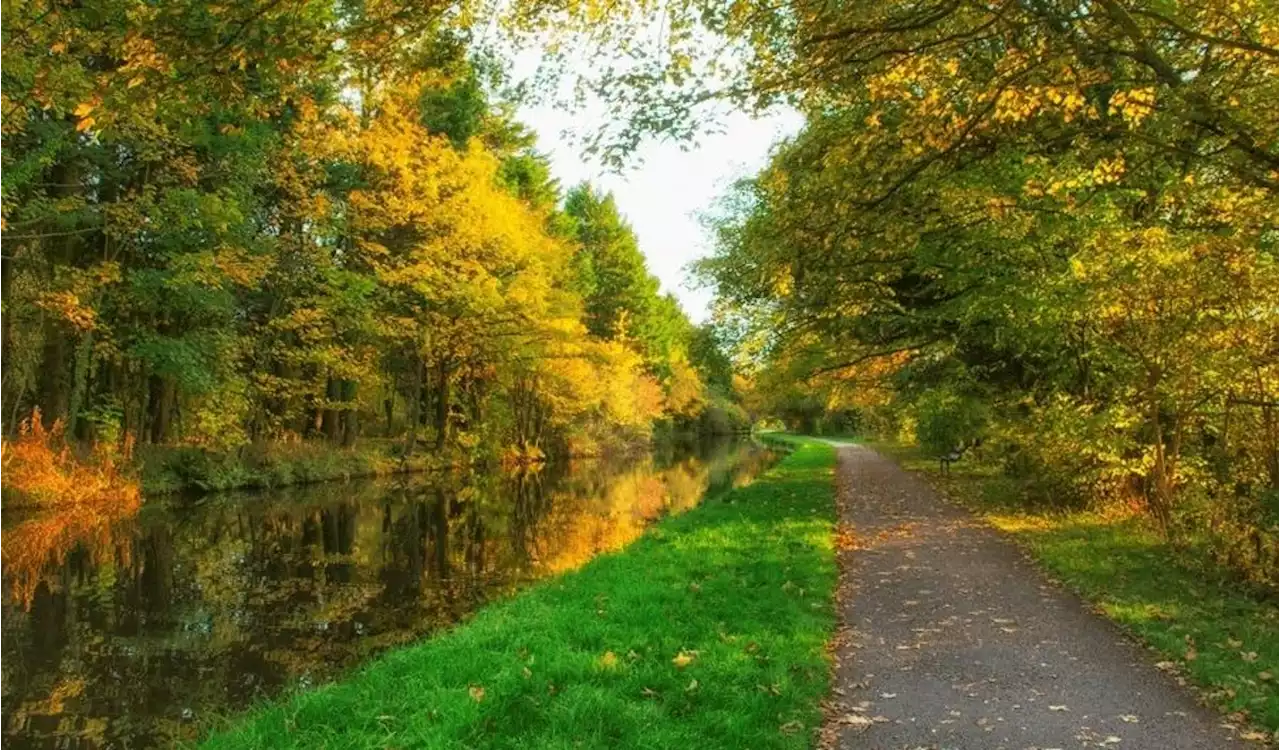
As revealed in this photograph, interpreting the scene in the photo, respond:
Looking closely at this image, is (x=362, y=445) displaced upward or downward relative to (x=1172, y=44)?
downward

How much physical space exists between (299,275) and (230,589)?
601 inches

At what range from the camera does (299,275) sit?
2589 centimetres

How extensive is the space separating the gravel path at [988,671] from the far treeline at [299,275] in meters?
5.23

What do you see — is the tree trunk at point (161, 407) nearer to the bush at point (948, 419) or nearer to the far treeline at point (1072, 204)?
the far treeline at point (1072, 204)

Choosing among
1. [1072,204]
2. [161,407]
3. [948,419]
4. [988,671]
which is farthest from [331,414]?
[988,671]

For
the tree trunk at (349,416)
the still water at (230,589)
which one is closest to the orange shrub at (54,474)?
the still water at (230,589)

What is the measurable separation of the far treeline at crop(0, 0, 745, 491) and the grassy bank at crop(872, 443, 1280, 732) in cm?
674

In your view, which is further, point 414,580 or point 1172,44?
point 414,580

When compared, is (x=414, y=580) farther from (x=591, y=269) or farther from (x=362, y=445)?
(x=591, y=269)

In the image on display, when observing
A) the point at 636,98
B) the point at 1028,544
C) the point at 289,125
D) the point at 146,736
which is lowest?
the point at 146,736

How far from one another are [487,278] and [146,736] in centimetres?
2366

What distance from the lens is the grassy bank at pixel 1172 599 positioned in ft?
19.6

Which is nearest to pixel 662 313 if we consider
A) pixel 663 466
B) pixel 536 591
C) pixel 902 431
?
pixel 663 466

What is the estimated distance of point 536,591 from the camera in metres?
10.6
